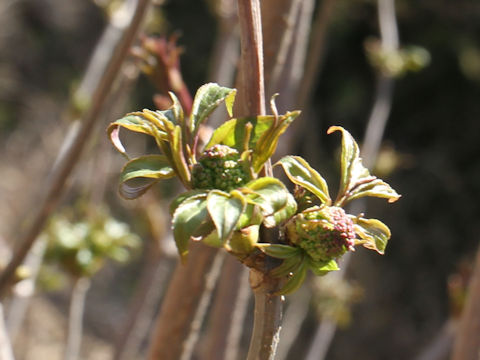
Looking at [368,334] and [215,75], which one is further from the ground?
[215,75]

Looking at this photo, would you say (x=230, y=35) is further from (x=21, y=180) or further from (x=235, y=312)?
(x=21, y=180)

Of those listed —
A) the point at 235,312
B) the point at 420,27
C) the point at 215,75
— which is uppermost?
the point at 420,27

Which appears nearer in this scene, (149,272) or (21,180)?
(149,272)

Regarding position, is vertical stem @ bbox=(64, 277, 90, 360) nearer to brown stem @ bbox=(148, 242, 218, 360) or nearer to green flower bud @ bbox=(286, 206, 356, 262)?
brown stem @ bbox=(148, 242, 218, 360)

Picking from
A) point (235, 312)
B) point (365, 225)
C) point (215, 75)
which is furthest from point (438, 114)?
point (365, 225)

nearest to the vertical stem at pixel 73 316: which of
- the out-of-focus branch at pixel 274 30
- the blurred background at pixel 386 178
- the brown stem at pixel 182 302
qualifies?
the brown stem at pixel 182 302

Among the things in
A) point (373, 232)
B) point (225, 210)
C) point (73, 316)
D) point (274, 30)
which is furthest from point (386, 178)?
point (225, 210)

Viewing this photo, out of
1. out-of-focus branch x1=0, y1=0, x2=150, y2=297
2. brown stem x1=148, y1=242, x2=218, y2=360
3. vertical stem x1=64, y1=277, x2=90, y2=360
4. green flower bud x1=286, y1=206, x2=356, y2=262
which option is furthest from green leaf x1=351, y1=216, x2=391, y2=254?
vertical stem x1=64, y1=277, x2=90, y2=360
